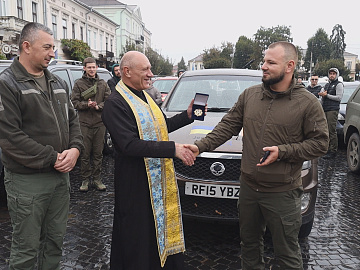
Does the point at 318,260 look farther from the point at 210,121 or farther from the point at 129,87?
the point at 129,87

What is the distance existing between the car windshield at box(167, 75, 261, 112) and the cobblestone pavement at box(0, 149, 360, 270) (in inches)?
61.2

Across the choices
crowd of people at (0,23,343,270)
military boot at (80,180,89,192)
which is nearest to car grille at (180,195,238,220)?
crowd of people at (0,23,343,270)

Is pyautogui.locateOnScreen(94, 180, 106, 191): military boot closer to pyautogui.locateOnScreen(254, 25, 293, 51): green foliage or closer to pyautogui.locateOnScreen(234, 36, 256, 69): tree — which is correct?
pyautogui.locateOnScreen(234, 36, 256, 69): tree

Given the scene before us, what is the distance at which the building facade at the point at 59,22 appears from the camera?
20.9 meters

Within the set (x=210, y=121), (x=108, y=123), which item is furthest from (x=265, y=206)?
(x=210, y=121)

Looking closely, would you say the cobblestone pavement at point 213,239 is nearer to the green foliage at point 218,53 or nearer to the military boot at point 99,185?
the military boot at point 99,185

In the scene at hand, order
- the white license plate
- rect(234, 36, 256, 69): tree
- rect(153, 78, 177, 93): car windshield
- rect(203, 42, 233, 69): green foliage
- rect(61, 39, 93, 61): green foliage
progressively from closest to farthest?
the white license plate → rect(153, 78, 177, 93): car windshield → rect(61, 39, 93, 61): green foliage → rect(203, 42, 233, 69): green foliage → rect(234, 36, 256, 69): tree

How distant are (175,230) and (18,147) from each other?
131cm

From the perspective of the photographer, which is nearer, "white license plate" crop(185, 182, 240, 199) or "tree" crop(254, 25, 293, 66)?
"white license plate" crop(185, 182, 240, 199)

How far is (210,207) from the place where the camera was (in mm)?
3328

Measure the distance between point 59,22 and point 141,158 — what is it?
3153 cm

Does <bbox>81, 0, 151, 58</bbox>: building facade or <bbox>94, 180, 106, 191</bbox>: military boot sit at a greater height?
<bbox>81, 0, 151, 58</bbox>: building facade

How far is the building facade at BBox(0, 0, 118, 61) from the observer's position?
68.6 ft

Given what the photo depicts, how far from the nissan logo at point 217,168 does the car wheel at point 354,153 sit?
421 cm
